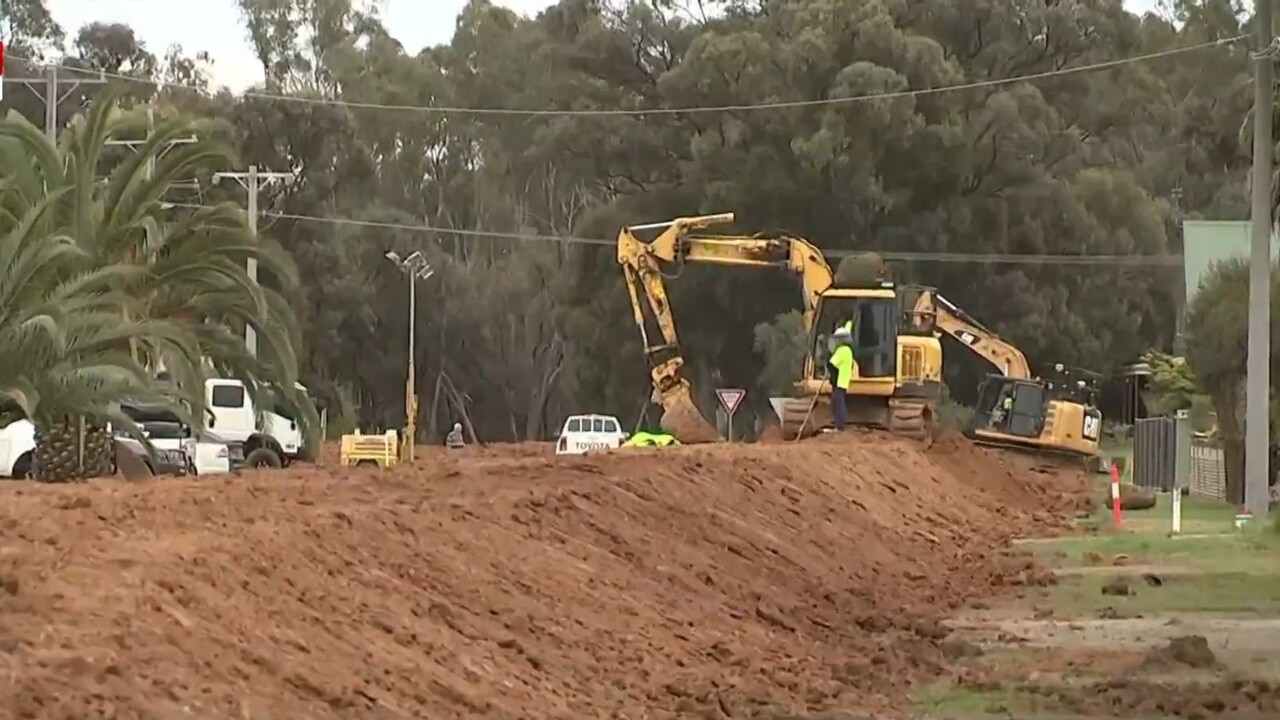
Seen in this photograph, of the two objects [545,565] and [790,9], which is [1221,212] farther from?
[545,565]

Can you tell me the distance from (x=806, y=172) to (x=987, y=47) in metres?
8.81

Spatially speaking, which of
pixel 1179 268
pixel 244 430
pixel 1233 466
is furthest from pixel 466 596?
pixel 1179 268

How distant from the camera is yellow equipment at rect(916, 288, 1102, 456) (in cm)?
3850

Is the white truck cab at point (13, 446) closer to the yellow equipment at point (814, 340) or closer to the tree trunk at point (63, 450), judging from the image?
the tree trunk at point (63, 450)

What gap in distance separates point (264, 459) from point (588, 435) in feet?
34.2

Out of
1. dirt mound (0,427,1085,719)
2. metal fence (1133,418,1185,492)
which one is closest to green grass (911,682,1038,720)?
dirt mound (0,427,1085,719)

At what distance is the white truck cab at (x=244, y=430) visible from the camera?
37906 mm

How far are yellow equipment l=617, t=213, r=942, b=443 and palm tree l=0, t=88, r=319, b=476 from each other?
12.3m

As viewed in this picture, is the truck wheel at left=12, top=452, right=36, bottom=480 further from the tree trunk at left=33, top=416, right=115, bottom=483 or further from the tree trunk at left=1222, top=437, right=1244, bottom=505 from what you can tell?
the tree trunk at left=1222, top=437, right=1244, bottom=505

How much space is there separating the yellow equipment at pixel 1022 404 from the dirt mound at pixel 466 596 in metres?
16.2

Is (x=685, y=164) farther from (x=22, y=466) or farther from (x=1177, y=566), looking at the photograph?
(x=1177, y=566)

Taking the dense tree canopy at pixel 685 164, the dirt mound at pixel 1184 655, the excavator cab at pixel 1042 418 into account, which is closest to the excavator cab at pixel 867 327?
the excavator cab at pixel 1042 418

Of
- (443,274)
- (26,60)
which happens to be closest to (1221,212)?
(443,274)

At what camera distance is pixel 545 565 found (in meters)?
14.1
